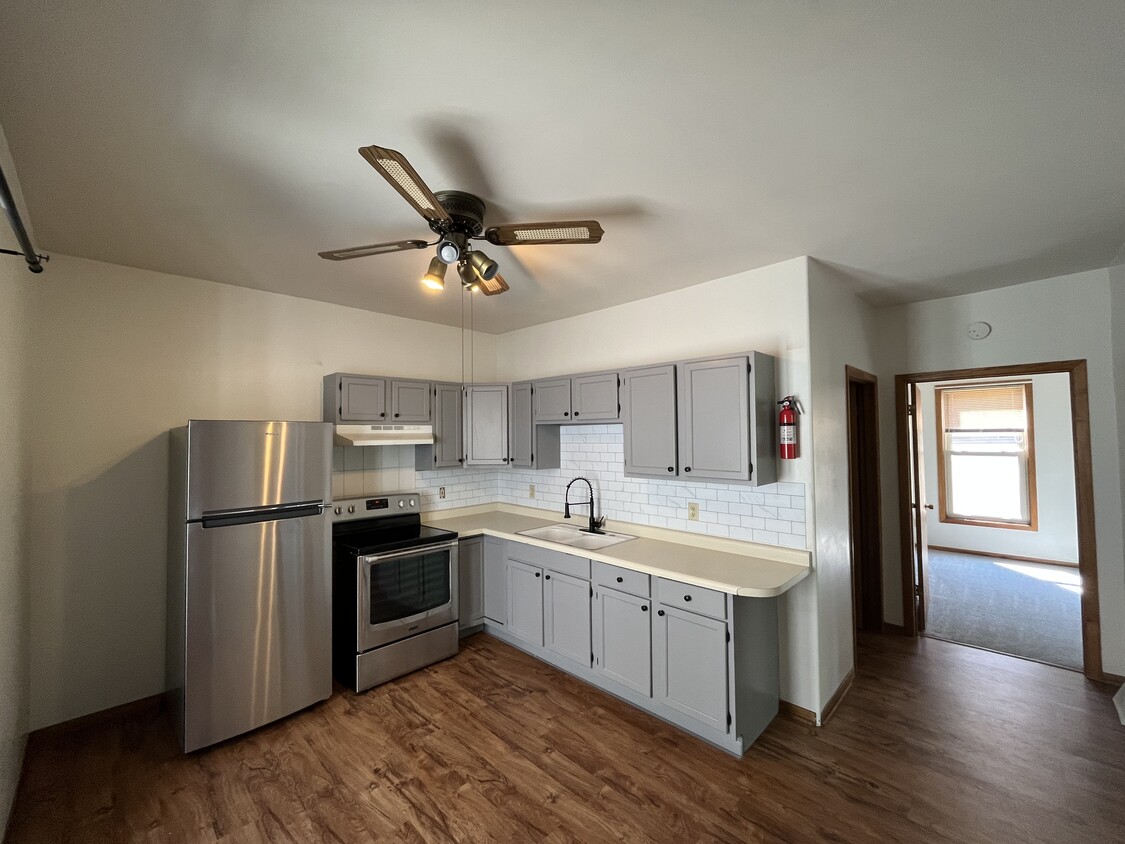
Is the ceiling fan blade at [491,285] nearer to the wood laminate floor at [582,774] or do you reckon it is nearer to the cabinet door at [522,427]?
the cabinet door at [522,427]

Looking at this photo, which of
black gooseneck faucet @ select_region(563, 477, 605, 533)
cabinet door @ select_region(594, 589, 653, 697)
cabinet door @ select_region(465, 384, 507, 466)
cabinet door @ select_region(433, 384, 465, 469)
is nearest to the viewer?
cabinet door @ select_region(594, 589, 653, 697)

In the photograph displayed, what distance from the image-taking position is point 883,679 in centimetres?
322

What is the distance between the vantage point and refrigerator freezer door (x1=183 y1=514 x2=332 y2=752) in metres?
2.47

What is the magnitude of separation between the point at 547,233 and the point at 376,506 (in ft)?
8.98

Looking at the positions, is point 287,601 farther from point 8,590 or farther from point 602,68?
point 602,68

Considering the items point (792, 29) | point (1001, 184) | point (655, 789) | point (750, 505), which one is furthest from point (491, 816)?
point (1001, 184)

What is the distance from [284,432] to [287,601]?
1.00 m

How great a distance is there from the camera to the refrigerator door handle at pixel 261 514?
2.52 metres

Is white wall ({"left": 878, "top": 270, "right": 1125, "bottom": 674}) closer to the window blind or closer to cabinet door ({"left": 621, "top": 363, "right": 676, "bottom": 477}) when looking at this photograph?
cabinet door ({"left": 621, "top": 363, "right": 676, "bottom": 477})

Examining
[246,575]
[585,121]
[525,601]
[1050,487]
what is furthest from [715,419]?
[1050,487]

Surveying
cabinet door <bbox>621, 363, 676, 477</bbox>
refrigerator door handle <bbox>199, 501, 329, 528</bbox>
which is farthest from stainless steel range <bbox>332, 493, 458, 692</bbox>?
cabinet door <bbox>621, 363, 676, 477</bbox>

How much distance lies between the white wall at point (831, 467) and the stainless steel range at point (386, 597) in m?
2.50

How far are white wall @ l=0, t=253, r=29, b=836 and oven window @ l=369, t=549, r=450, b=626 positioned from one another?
155 cm

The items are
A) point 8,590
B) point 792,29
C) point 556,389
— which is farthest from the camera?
point 556,389
